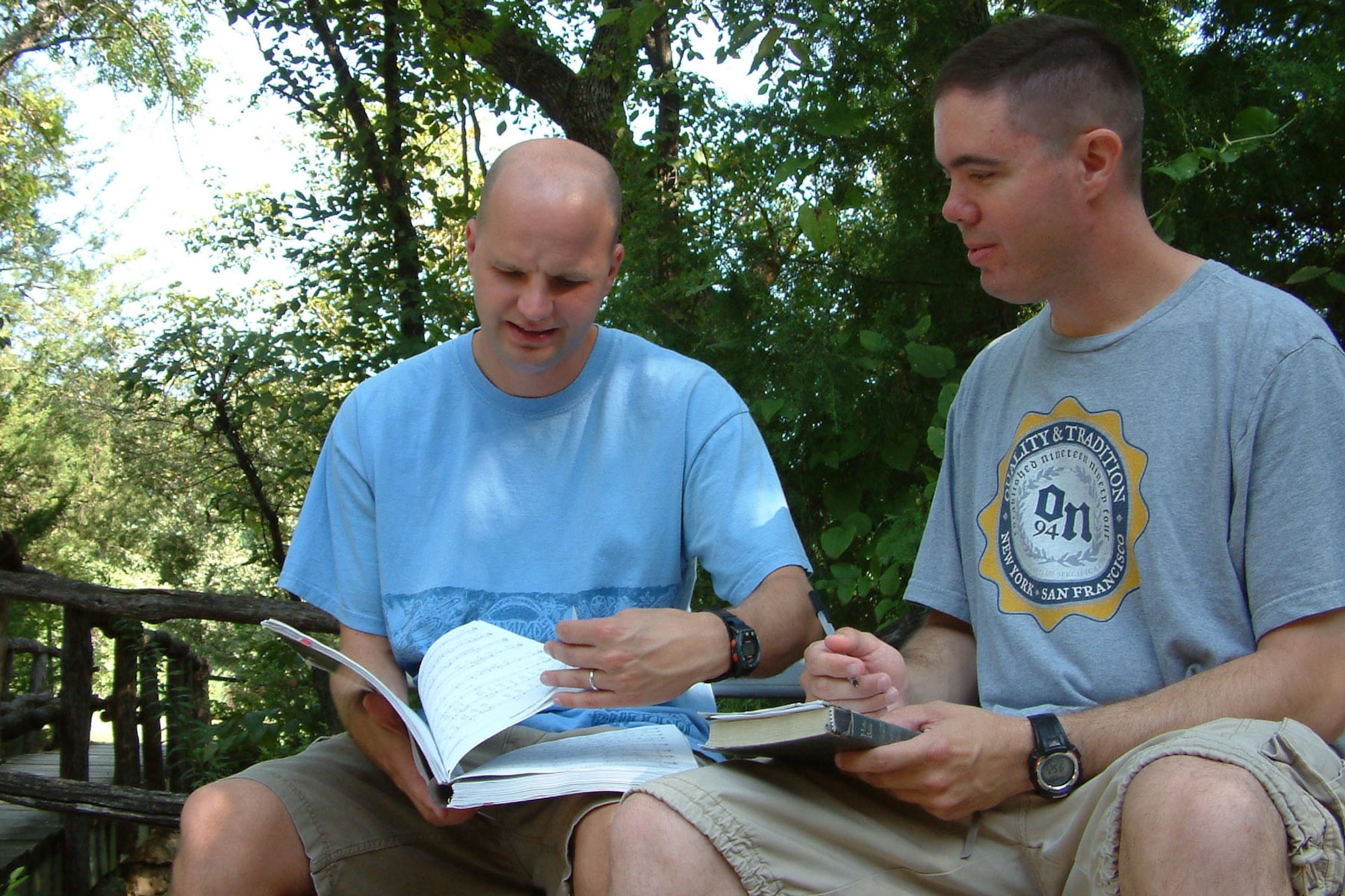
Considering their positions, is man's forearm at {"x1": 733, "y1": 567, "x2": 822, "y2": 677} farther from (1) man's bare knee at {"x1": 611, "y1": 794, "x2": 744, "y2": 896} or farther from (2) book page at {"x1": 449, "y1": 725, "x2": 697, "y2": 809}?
(1) man's bare knee at {"x1": 611, "y1": 794, "x2": 744, "y2": 896}

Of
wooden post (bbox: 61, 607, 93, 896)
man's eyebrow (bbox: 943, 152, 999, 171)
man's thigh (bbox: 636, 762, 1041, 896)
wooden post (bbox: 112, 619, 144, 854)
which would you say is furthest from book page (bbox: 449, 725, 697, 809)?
wooden post (bbox: 112, 619, 144, 854)

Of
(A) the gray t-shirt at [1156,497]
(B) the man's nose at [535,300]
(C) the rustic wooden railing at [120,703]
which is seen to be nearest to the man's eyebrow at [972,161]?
(A) the gray t-shirt at [1156,497]

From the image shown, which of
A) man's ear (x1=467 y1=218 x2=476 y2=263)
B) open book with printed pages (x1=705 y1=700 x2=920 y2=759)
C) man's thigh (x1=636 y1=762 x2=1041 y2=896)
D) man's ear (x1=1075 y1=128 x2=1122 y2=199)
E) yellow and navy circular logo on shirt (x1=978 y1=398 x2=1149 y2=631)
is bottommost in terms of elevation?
man's thigh (x1=636 y1=762 x2=1041 y2=896)

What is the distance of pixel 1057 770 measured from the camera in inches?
57.8

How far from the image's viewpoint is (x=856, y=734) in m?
1.31

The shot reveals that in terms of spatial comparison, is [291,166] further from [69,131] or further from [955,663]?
[955,663]

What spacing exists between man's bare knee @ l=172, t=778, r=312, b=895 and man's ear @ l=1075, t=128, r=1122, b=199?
1516 millimetres

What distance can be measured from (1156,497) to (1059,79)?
658 mm

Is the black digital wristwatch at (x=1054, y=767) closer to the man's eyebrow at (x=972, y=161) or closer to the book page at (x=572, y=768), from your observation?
the book page at (x=572, y=768)

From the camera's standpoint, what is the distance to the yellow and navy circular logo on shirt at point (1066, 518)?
5.41 feet

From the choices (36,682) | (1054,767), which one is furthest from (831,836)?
(36,682)

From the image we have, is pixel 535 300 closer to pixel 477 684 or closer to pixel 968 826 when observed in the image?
pixel 477 684

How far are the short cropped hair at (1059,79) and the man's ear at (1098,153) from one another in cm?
2

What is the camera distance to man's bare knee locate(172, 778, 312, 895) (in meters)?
1.66
